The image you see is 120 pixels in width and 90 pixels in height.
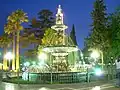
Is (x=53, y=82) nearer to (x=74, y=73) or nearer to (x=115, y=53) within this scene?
(x=74, y=73)

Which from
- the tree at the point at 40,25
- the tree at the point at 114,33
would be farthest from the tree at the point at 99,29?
the tree at the point at 40,25

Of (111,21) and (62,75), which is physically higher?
(111,21)

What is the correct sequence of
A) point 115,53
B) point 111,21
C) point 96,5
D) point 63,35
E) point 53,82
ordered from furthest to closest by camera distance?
point 96,5 → point 111,21 → point 115,53 → point 63,35 → point 53,82

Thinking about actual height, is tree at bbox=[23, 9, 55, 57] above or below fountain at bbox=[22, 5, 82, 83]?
above

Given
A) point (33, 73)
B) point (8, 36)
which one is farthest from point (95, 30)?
point (33, 73)

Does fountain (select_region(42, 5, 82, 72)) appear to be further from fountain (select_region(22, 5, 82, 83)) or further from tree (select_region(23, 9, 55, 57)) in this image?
tree (select_region(23, 9, 55, 57))

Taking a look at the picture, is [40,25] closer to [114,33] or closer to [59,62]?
[114,33]

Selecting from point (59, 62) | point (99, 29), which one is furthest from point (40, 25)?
point (59, 62)

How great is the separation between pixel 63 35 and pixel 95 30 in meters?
23.7

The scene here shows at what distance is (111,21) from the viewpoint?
49750 millimetres

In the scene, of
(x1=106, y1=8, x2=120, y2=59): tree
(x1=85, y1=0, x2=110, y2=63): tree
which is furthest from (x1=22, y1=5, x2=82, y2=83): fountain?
(x1=85, y1=0, x2=110, y2=63): tree

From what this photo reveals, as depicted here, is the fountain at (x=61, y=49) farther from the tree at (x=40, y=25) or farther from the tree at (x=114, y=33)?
the tree at (x=40, y=25)

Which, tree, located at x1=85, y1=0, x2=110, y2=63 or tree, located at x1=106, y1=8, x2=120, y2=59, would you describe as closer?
tree, located at x1=106, y1=8, x2=120, y2=59

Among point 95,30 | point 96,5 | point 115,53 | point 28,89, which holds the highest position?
point 96,5
